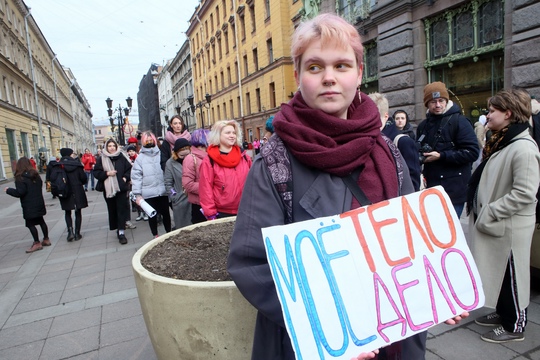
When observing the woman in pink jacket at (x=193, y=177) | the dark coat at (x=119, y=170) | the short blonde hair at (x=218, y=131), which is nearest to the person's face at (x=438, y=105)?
the short blonde hair at (x=218, y=131)

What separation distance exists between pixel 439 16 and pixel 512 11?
255cm

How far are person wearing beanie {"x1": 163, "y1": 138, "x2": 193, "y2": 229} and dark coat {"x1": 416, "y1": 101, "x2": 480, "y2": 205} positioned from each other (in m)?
3.25

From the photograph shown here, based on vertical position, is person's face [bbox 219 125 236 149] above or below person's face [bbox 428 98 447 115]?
below

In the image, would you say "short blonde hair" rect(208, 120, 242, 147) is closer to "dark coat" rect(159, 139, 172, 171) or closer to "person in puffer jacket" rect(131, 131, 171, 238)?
"person in puffer jacket" rect(131, 131, 171, 238)

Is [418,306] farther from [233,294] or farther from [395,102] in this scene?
[395,102]

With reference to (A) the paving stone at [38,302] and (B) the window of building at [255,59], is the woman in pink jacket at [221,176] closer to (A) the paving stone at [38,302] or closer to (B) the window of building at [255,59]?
(A) the paving stone at [38,302]

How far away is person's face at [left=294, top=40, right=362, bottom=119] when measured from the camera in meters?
1.22

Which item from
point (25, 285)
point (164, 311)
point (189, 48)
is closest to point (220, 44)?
point (189, 48)

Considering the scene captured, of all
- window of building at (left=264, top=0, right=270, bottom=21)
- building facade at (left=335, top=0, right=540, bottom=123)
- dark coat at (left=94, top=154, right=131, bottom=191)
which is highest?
window of building at (left=264, top=0, right=270, bottom=21)

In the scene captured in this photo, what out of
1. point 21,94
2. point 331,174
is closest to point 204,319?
point 331,174

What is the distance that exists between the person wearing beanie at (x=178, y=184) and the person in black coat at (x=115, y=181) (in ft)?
5.46

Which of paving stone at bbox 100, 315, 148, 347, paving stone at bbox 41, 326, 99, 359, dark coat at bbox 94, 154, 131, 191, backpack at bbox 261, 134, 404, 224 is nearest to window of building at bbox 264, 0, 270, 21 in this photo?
dark coat at bbox 94, 154, 131, 191

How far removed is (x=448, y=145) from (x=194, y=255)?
9.50 feet

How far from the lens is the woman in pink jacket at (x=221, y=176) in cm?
376
